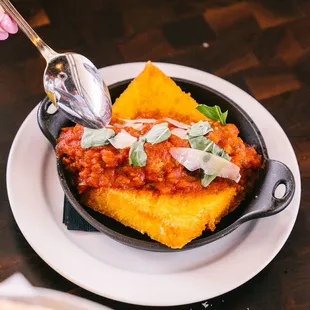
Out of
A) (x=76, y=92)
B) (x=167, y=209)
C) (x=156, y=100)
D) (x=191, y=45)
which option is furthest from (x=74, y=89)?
(x=191, y=45)

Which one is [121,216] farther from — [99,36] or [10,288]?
[99,36]

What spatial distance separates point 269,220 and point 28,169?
0.56 meters

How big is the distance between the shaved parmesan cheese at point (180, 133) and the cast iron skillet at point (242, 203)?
0.62 feet

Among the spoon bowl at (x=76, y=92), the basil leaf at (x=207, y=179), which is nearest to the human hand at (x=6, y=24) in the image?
the spoon bowl at (x=76, y=92)

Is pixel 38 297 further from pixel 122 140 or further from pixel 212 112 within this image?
pixel 212 112

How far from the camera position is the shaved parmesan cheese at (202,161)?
112cm

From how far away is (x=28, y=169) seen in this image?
1269 millimetres

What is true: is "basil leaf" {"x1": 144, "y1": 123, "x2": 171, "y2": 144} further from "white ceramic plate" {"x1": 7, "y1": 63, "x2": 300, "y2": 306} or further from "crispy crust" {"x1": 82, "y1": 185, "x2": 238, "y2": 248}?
"white ceramic plate" {"x1": 7, "y1": 63, "x2": 300, "y2": 306}

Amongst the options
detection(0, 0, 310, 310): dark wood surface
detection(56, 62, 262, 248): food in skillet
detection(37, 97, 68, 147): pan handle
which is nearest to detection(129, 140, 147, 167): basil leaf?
detection(56, 62, 262, 248): food in skillet

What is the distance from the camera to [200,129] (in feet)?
3.80

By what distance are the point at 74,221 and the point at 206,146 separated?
1.08 ft

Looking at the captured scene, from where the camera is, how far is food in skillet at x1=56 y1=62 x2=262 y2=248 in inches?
44.0

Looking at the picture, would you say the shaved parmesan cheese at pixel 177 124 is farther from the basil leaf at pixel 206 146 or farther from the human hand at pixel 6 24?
the human hand at pixel 6 24

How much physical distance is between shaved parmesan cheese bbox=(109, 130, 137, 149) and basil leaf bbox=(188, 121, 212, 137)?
0.40 ft
